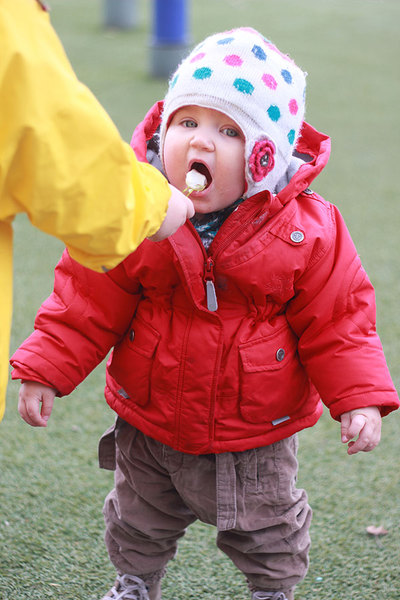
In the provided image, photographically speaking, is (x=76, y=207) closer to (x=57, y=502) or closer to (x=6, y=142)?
(x=6, y=142)

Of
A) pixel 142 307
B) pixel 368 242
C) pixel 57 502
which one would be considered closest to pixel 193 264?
pixel 142 307

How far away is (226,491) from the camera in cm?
167

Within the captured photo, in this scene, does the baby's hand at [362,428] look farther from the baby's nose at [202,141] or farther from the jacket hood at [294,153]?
the baby's nose at [202,141]

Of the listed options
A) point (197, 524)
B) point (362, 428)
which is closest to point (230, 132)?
point (362, 428)

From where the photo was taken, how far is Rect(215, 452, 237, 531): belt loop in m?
1.67

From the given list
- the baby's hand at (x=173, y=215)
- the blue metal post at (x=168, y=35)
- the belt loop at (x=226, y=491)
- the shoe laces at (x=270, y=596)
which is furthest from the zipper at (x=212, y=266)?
the blue metal post at (x=168, y=35)

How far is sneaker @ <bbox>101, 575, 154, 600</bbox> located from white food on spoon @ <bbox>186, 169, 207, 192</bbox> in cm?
89

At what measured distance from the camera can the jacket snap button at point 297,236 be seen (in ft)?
5.17

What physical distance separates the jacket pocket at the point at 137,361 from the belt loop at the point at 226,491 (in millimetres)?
198

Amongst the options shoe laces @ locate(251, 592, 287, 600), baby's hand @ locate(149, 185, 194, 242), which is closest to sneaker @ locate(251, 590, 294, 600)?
shoe laces @ locate(251, 592, 287, 600)

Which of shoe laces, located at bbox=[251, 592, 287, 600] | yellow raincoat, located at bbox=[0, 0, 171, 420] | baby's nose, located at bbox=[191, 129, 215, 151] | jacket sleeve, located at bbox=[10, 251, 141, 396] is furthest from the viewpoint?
shoe laces, located at bbox=[251, 592, 287, 600]

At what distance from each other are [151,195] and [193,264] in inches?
12.5

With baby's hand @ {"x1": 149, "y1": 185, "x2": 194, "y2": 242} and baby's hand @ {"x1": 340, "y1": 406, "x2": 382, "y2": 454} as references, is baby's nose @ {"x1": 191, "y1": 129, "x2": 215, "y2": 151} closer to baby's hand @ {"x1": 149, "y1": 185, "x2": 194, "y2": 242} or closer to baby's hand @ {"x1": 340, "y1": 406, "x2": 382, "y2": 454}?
baby's hand @ {"x1": 149, "y1": 185, "x2": 194, "y2": 242}

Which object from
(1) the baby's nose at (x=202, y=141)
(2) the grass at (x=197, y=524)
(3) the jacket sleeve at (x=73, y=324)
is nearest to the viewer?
(1) the baby's nose at (x=202, y=141)
